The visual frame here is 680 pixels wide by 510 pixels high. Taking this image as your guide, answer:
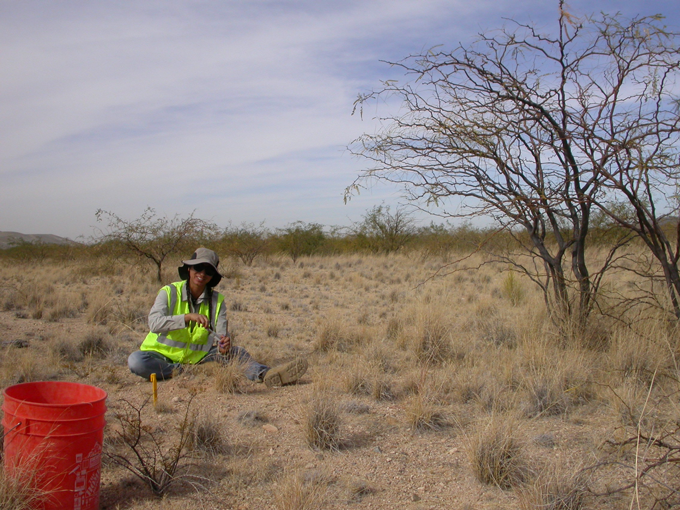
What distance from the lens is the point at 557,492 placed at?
9.86 ft

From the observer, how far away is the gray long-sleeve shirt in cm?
536

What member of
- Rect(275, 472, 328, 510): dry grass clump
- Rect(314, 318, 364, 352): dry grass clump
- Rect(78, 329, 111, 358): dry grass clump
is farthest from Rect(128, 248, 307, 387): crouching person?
Rect(275, 472, 328, 510): dry grass clump

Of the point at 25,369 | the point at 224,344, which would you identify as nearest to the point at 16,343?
the point at 25,369

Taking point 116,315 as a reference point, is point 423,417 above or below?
below

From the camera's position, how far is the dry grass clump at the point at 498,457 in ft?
11.1

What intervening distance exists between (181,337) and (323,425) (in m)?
2.31

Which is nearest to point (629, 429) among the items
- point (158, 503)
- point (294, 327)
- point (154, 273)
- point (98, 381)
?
point (158, 503)

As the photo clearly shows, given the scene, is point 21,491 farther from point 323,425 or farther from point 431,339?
point 431,339

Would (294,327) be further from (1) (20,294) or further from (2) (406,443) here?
Answer: (1) (20,294)

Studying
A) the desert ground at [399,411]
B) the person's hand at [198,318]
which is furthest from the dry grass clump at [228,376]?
the person's hand at [198,318]

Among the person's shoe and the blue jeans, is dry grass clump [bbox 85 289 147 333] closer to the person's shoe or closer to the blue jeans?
the blue jeans

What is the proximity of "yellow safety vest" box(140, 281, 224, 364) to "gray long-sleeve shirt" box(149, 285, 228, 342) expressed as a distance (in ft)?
0.13

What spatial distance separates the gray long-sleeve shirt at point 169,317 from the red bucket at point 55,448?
2.46 meters

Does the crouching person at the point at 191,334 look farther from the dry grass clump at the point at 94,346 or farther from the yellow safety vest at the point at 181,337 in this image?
the dry grass clump at the point at 94,346
